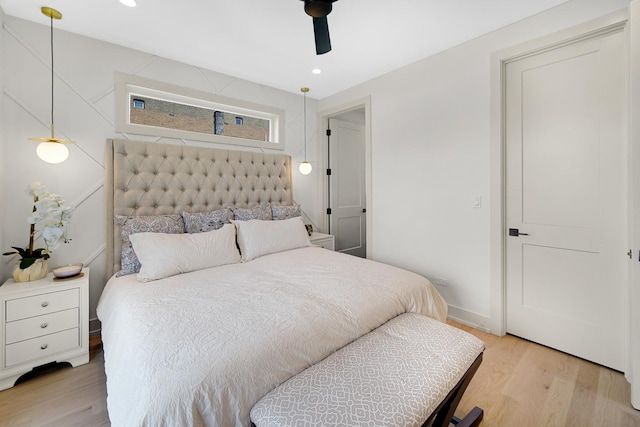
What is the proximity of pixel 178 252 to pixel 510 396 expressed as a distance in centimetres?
239

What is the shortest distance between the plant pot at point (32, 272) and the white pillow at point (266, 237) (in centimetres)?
137

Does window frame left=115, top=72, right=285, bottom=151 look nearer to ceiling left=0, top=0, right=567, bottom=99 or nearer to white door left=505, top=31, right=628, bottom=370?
ceiling left=0, top=0, right=567, bottom=99

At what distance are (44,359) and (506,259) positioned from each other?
3.51 metres

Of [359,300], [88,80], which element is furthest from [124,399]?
[88,80]

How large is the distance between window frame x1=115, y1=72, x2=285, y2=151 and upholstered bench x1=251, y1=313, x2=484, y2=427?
252cm

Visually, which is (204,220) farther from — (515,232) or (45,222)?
(515,232)

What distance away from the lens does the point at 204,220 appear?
2.58 m

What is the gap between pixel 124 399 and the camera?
981 mm

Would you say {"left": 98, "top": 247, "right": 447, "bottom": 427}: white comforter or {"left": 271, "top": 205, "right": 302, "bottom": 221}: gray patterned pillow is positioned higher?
{"left": 271, "top": 205, "right": 302, "bottom": 221}: gray patterned pillow

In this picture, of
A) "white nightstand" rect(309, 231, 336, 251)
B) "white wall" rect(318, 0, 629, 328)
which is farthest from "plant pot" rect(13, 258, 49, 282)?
"white wall" rect(318, 0, 629, 328)

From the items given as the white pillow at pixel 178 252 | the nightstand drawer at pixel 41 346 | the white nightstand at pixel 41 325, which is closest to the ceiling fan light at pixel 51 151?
the white pillow at pixel 178 252

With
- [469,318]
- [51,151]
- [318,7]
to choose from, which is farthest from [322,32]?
[469,318]

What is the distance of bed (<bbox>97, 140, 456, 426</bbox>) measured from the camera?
959mm

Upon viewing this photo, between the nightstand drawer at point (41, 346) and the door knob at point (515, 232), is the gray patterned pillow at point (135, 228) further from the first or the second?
the door knob at point (515, 232)
